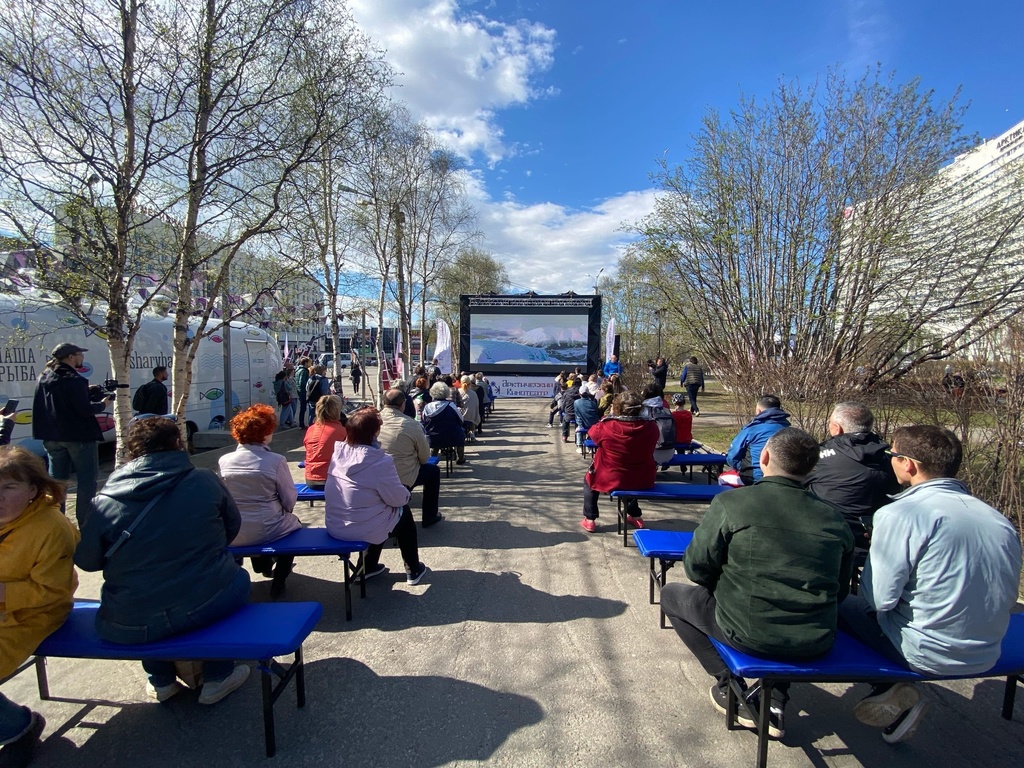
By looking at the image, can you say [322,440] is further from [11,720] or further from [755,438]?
[755,438]

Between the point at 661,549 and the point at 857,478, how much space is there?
134cm

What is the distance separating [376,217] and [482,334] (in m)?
5.62

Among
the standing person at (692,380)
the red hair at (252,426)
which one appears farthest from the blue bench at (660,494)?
the standing person at (692,380)

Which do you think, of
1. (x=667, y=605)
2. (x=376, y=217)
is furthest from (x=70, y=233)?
(x=376, y=217)

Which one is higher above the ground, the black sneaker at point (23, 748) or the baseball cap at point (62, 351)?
the baseball cap at point (62, 351)

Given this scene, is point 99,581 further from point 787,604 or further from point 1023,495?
point 1023,495

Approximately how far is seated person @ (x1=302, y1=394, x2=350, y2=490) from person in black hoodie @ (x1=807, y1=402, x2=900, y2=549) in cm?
416

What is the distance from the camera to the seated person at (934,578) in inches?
76.7

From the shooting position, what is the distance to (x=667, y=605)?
107 inches

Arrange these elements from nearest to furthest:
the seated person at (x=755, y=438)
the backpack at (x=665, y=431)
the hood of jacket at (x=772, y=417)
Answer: the seated person at (x=755, y=438) → the hood of jacket at (x=772, y=417) → the backpack at (x=665, y=431)

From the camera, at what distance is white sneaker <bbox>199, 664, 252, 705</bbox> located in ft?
8.11

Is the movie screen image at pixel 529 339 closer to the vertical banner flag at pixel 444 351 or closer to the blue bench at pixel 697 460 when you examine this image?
the vertical banner flag at pixel 444 351

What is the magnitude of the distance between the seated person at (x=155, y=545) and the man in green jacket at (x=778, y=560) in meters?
2.24

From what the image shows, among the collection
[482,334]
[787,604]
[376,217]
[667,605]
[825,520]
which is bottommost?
[667,605]
